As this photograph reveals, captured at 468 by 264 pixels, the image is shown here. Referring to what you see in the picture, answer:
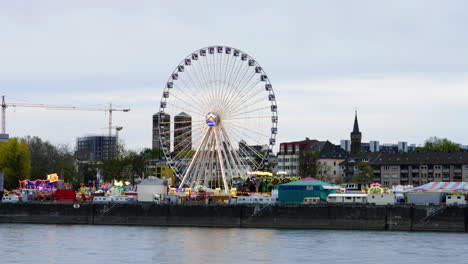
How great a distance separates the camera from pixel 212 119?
11631 centimetres

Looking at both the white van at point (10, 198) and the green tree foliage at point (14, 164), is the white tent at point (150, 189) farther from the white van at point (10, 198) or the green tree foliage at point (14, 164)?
the green tree foliage at point (14, 164)

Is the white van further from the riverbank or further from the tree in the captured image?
the tree

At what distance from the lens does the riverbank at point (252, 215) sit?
93812mm

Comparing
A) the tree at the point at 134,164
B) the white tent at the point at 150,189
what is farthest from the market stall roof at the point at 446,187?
the tree at the point at 134,164

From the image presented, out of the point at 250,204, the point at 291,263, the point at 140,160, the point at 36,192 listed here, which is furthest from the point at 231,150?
the point at 140,160

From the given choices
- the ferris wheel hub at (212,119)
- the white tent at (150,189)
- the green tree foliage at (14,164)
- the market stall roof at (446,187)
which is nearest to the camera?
the market stall roof at (446,187)

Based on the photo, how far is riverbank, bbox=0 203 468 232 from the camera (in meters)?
93.8

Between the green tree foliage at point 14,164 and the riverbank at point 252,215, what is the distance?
5697cm

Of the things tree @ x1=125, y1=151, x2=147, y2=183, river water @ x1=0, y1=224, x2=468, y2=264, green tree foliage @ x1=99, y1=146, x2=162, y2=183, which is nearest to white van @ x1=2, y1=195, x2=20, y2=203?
river water @ x1=0, y1=224, x2=468, y2=264

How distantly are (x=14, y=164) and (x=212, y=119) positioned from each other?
215 ft

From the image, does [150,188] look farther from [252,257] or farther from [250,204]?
[252,257]

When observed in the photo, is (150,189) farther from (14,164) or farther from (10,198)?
(14,164)

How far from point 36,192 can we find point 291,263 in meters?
67.9

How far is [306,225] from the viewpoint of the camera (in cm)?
9800
